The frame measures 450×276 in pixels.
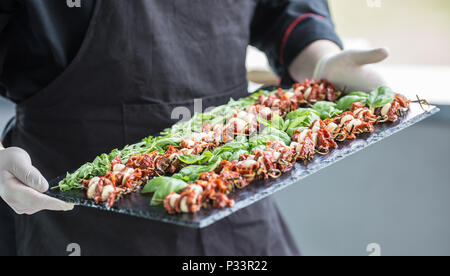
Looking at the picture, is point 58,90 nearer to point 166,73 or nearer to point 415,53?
point 166,73

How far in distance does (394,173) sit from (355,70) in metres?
0.91

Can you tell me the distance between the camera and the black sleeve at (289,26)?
118 centimetres

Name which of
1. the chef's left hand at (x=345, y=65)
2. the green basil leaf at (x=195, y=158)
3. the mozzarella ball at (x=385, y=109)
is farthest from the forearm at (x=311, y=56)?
the green basil leaf at (x=195, y=158)

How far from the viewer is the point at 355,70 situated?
1.04m

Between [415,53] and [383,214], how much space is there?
2.32 feet

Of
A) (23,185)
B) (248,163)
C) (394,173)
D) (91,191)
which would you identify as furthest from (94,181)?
(394,173)

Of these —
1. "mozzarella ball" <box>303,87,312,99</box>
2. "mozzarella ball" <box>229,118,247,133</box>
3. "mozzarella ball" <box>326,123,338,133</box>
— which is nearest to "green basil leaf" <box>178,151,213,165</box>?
"mozzarella ball" <box>229,118,247,133</box>

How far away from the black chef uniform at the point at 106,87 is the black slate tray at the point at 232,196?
247 mm

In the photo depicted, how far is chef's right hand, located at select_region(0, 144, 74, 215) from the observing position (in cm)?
69

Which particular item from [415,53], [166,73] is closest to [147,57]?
[166,73]

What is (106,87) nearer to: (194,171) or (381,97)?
(194,171)

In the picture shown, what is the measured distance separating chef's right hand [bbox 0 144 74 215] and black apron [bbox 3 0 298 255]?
212 millimetres

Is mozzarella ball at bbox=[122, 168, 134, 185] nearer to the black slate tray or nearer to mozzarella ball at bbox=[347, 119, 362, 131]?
the black slate tray

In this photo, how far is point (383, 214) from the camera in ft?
5.96
